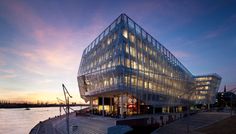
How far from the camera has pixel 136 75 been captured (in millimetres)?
59969

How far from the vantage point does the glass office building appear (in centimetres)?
5816

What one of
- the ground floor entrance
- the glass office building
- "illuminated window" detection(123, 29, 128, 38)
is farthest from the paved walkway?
"illuminated window" detection(123, 29, 128, 38)

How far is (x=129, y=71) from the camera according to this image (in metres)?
57.6

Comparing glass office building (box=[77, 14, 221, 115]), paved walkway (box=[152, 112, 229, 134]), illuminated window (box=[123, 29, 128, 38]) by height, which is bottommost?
paved walkway (box=[152, 112, 229, 134])

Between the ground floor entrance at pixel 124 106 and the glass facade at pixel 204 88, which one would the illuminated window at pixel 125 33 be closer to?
the ground floor entrance at pixel 124 106

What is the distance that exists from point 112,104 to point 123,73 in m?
22.8

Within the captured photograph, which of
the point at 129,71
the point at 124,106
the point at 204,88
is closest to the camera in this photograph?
the point at 129,71

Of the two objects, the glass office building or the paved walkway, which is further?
the glass office building

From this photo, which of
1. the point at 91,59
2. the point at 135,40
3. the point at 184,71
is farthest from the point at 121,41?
the point at 184,71

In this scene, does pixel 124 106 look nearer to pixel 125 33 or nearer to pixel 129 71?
pixel 129 71

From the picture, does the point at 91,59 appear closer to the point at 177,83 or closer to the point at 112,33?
the point at 112,33

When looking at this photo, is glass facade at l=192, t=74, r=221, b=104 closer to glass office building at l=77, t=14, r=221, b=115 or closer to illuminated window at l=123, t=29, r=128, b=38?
glass office building at l=77, t=14, r=221, b=115

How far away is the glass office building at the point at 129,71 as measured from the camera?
5816 cm

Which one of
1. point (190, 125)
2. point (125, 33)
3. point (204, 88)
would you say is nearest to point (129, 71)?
point (125, 33)
